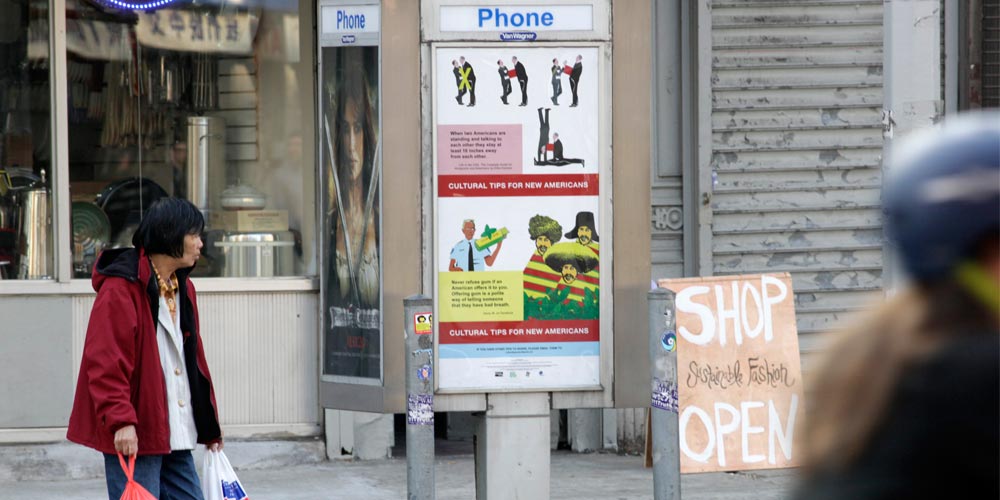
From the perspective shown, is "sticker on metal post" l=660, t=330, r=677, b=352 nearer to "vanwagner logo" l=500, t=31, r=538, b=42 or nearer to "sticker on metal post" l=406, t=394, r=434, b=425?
"sticker on metal post" l=406, t=394, r=434, b=425

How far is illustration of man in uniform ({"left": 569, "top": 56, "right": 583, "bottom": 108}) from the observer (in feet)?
20.5

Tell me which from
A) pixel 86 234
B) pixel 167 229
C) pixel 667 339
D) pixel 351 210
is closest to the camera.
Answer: pixel 167 229

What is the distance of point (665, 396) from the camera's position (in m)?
6.15

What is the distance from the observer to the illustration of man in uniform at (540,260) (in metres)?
6.26

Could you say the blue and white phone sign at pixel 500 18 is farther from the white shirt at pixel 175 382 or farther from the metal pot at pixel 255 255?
the metal pot at pixel 255 255

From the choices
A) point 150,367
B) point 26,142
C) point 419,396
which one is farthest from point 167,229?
point 26,142

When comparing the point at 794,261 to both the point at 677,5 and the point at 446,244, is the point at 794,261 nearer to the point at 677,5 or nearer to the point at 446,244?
the point at 677,5

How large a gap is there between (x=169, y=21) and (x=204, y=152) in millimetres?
853

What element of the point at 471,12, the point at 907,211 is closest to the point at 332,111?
the point at 471,12

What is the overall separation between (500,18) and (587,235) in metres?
1.07

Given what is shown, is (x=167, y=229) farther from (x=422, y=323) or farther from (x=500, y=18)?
(x=500, y=18)

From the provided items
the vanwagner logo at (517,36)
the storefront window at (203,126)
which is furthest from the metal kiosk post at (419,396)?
the storefront window at (203,126)

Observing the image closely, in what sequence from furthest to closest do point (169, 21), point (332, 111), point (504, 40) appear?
point (169, 21) < point (332, 111) < point (504, 40)

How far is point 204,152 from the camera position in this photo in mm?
8789
